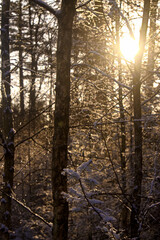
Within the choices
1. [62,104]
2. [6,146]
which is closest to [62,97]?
[62,104]

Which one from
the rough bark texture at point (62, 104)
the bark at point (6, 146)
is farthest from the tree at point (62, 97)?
the bark at point (6, 146)

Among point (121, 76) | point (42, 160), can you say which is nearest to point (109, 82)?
point (121, 76)

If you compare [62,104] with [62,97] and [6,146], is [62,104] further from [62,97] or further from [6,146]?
[6,146]

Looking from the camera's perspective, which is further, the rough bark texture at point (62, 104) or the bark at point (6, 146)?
the bark at point (6, 146)

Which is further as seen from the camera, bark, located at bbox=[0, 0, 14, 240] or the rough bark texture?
bark, located at bbox=[0, 0, 14, 240]

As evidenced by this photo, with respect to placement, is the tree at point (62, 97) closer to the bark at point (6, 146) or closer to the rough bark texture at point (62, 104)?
the rough bark texture at point (62, 104)

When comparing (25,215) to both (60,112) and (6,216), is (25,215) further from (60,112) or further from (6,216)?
(60,112)

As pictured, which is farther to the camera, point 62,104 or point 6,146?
point 6,146

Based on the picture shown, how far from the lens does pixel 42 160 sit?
1319 centimetres

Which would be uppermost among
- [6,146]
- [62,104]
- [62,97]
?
[62,97]

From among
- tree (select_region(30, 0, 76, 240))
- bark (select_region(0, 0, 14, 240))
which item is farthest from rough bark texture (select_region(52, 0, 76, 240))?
bark (select_region(0, 0, 14, 240))

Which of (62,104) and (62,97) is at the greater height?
(62,97)

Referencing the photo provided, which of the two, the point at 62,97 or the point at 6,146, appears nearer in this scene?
the point at 62,97

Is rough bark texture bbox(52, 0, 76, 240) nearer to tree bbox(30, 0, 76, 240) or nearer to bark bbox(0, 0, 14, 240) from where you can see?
tree bbox(30, 0, 76, 240)
